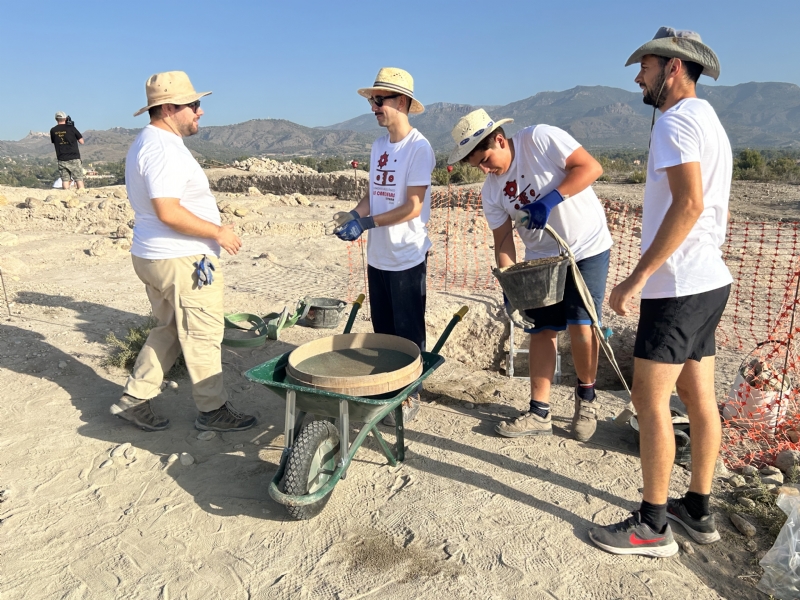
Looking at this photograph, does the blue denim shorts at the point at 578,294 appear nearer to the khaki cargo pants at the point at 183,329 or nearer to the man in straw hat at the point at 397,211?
the man in straw hat at the point at 397,211

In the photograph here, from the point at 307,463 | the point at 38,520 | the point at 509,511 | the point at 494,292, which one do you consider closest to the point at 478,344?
the point at 494,292

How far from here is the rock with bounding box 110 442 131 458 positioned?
3295 mm

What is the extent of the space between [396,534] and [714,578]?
1.37 metres

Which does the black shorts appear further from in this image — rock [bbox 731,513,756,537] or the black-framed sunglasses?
the black-framed sunglasses

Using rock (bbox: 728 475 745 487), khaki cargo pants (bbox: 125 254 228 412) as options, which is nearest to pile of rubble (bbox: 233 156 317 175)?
khaki cargo pants (bbox: 125 254 228 412)

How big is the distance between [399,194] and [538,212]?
1.00 meters

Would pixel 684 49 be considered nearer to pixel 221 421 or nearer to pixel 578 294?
pixel 578 294

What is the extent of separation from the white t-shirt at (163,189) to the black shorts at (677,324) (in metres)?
2.41

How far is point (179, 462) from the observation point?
128 inches

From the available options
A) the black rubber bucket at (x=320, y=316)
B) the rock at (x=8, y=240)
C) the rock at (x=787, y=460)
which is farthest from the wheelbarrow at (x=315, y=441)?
the rock at (x=8, y=240)

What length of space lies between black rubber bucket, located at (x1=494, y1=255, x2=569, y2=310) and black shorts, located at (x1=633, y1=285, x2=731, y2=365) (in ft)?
1.62

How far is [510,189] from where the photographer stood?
3.20 metres

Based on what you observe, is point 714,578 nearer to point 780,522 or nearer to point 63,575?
point 780,522

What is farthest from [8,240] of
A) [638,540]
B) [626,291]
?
[638,540]
